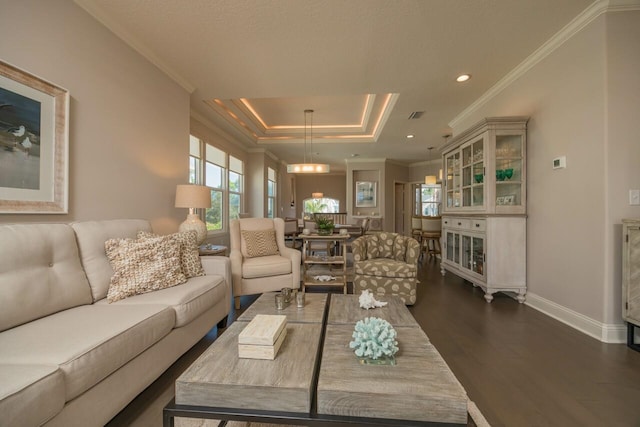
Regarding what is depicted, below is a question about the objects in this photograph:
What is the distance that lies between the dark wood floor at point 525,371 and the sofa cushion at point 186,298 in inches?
15.2

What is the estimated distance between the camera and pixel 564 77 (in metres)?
2.60

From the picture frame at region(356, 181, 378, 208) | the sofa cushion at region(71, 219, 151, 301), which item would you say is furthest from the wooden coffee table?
the picture frame at region(356, 181, 378, 208)

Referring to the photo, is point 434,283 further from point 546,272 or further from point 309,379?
point 309,379

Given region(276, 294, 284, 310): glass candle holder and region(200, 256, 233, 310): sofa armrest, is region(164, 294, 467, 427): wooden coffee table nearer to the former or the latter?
region(276, 294, 284, 310): glass candle holder

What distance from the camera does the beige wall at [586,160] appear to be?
7.23 ft

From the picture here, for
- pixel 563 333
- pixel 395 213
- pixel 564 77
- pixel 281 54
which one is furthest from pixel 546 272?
pixel 395 213

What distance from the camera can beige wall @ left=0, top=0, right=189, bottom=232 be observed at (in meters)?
1.85

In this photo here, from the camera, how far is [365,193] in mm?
8516

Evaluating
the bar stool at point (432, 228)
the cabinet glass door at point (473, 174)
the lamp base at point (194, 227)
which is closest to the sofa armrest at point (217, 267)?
the lamp base at point (194, 227)

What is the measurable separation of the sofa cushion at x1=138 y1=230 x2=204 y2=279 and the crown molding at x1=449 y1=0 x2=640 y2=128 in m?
3.85

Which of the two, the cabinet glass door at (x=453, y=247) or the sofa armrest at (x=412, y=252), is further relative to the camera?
the cabinet glass door at (x=453, y=247)

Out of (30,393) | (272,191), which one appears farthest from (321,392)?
(272,191)

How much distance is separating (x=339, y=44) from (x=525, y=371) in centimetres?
307

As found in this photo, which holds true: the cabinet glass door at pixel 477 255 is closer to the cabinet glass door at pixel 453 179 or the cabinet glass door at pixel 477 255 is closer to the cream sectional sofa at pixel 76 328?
the cabinet glass door at pixel 453 179
